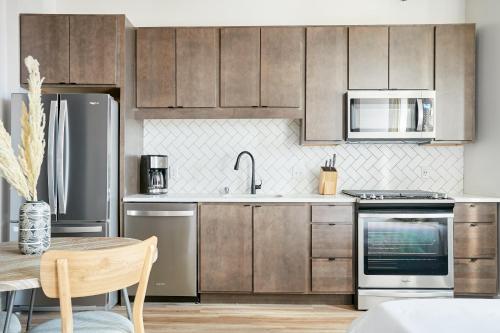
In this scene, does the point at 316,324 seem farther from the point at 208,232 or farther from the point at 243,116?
the point at 243,116

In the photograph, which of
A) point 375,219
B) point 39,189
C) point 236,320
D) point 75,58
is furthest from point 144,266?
point 75,58

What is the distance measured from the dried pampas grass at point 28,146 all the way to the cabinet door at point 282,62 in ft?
7.55

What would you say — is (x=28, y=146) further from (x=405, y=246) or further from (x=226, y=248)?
(x=405, y=246)

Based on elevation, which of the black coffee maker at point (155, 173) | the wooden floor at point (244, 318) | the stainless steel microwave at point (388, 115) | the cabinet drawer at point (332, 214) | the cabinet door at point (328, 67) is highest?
the cabinet door at point (328, 67)

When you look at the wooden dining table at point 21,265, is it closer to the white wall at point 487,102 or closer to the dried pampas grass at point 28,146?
the dried pampas grass at point 28,146

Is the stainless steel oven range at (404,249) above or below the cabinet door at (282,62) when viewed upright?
below

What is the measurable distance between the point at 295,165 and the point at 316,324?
1561 mm

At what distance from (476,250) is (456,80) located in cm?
150

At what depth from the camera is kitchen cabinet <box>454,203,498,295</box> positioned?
11.4ft

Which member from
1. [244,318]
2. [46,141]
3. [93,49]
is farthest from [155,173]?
[244,318]

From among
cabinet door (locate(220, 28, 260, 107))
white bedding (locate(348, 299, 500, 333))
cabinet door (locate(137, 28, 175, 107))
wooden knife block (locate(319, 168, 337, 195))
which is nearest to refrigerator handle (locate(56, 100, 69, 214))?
cabinet door (locate(137, 28, 175, 107))

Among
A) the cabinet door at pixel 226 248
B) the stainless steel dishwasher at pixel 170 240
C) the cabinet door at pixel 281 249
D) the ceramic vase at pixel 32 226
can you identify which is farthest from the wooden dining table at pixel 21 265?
the cabinet door at pixel 281 249

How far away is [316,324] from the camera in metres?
3.14

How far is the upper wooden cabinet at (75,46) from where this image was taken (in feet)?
11.5
